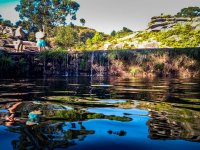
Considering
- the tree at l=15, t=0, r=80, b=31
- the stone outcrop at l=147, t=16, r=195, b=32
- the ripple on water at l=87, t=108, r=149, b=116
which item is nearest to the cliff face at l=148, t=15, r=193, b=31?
the stone outcrop at l=147, t=16, r=195, b=32

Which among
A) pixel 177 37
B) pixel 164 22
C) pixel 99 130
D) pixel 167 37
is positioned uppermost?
pixel 164 22

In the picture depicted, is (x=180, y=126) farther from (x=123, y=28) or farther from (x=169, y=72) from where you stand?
(x=123, y=28)

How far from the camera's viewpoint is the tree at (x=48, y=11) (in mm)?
53781

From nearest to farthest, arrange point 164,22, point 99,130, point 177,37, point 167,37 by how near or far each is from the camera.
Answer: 1. point 99,130
2. point 177,37
3. point 167,37
4. point 164,22

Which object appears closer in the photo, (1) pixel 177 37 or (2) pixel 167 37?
(1) pixel 177 37

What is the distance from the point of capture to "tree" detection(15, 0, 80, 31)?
5378 centimetres

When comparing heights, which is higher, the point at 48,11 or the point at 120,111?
the point at 48,11

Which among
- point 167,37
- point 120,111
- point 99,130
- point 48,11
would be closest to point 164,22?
point 167,37

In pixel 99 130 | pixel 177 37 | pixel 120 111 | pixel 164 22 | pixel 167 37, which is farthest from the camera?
pixel 164 22

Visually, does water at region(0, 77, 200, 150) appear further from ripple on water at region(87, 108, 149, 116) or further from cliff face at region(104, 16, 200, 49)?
cliff face at region(104, 16, 200, 49)

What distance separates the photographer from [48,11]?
54406 millimetres

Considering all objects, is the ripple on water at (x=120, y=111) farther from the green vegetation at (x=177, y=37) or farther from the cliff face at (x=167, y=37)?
the green vegetation at (x=177, y=37)

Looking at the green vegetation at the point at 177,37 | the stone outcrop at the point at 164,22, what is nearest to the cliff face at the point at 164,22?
the stone outcrop at the point at 164,22

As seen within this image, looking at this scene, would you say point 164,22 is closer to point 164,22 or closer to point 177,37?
point 164,22
